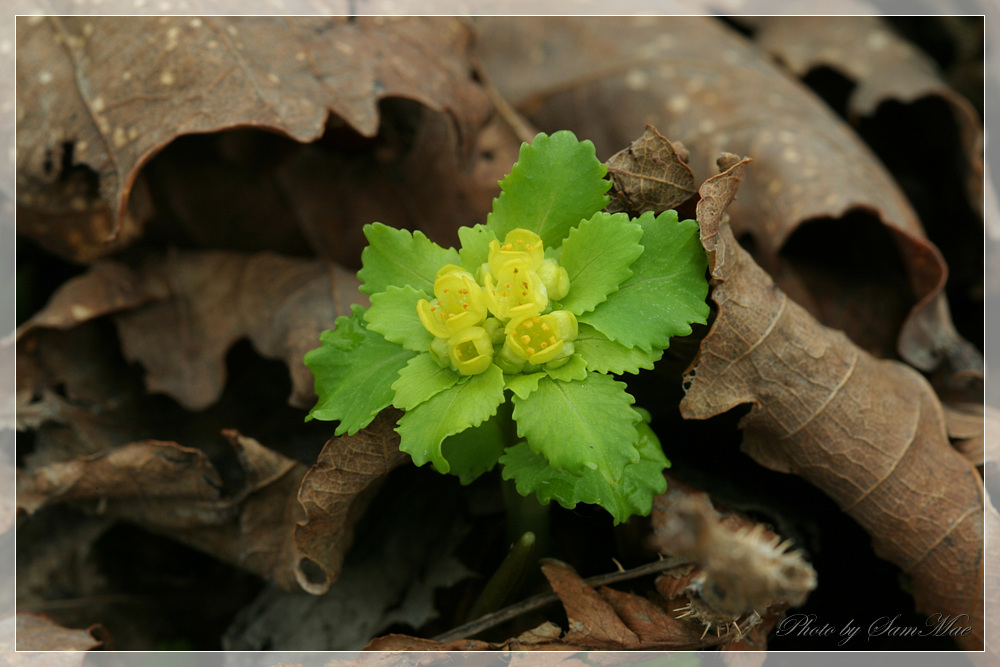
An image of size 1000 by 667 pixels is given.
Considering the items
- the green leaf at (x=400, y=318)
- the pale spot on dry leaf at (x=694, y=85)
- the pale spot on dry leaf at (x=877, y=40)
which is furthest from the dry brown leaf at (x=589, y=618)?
the pale spot on dry leaf at (x=877, y=40)

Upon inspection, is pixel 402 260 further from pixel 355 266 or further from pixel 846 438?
pixel 846 438

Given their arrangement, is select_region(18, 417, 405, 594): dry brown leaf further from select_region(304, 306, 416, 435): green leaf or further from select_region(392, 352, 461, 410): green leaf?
select_region(392, 352, 461, 410): green leaf

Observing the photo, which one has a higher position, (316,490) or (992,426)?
(992,426)

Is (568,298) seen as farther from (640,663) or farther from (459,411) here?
(640,663)

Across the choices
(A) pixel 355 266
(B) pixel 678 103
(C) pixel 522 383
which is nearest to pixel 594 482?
(C) pixel 522 383

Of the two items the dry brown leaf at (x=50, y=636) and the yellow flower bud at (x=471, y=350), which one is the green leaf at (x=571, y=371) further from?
the dry brown leaf at (x=50, y=636)

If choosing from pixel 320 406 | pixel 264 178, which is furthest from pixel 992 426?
pixel 264 178
